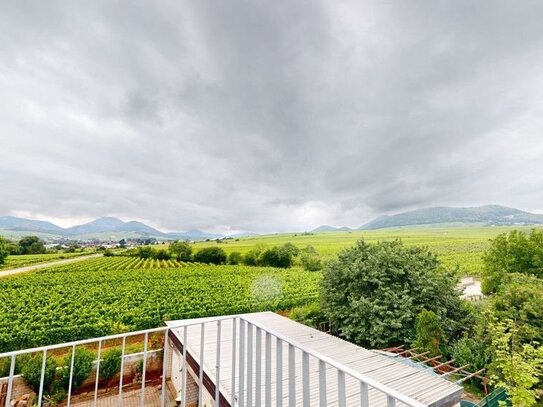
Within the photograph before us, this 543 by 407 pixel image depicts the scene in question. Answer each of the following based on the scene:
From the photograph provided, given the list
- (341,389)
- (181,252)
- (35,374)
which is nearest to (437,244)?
(181,252)

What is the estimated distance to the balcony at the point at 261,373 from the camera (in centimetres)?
158

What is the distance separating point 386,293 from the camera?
295 inches

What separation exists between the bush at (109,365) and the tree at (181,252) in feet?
106

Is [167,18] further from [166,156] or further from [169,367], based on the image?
[166,156]

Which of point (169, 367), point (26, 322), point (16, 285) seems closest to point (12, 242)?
point (16, 285)

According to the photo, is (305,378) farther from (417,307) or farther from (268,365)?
(417,307)

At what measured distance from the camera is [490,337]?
598 centimetres

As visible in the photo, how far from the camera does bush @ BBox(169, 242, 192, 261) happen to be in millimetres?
39719

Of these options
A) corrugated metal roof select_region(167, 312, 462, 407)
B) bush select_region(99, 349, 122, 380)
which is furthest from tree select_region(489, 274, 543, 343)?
bush select_region(99, 349, 122, 380)

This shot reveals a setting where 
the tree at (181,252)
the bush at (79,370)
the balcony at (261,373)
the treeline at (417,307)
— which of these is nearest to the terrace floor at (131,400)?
the balcony at (261,373)

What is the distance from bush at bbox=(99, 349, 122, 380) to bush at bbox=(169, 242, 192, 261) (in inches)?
1274

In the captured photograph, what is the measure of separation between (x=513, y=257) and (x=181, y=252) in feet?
122

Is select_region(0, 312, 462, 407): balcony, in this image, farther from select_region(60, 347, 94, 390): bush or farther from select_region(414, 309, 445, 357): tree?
select_region(414, 309, 445, 357): tree

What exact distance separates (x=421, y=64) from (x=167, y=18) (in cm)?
962
